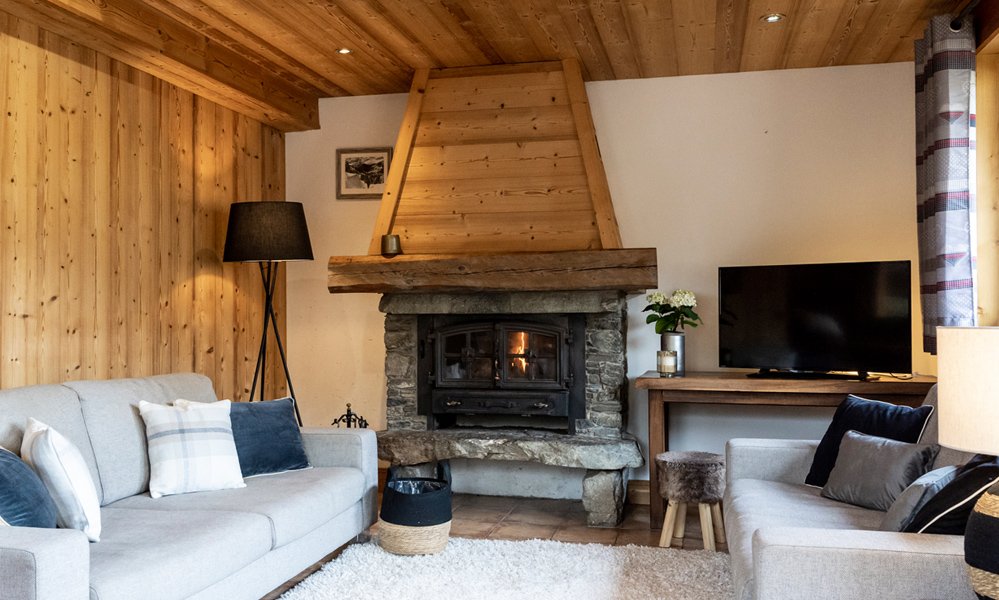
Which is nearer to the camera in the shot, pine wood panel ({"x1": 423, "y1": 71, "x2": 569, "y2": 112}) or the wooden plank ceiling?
the wooden plank ceiling

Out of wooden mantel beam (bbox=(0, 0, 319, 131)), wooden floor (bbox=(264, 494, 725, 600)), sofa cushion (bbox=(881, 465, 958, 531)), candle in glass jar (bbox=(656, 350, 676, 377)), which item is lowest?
wooden floor (bbox=(264, 494, 725, 600))

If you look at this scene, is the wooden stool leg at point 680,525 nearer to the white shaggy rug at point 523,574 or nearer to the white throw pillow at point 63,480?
the white shaggy rug at point 523,574

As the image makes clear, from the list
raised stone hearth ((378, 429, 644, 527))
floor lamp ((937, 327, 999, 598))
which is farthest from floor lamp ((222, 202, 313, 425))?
floor lamp ((937, 327, 999, 598))

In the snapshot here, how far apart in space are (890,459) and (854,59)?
264 centimetres

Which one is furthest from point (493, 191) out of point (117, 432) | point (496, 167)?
point (117, 432)

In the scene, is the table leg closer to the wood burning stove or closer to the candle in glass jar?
the candle in glass jar

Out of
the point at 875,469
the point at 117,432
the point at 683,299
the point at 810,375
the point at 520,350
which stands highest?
the point at 683,299

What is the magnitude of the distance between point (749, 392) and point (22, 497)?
3.22 meters

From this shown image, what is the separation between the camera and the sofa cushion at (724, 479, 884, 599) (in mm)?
2582

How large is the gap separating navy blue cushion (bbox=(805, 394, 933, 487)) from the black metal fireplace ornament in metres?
2.72

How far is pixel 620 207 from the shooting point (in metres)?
5.16

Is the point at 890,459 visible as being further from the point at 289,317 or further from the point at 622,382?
the point at 289,317

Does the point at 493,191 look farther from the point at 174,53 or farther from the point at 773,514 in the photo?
the point at 773,514

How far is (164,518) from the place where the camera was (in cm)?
284
